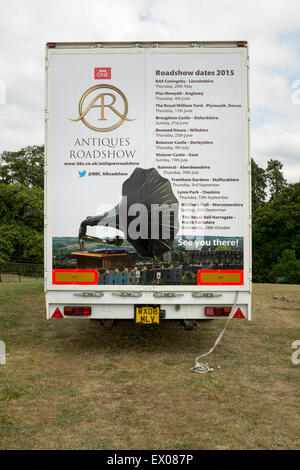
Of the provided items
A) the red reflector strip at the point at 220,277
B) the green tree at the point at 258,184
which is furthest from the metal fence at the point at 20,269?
the green tree at the point at 258,184

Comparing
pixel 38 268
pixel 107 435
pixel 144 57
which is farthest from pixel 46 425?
pixel 38 268

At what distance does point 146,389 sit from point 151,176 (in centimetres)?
256

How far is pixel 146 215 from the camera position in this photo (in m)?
4.83

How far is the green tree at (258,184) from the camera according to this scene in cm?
3944

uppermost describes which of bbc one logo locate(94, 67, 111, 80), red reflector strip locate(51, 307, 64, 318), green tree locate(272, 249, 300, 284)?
bbc one logo locate(94, 67, 111, 80)

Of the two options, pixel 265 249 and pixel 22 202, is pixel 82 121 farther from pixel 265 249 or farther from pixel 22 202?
pixel 265 249

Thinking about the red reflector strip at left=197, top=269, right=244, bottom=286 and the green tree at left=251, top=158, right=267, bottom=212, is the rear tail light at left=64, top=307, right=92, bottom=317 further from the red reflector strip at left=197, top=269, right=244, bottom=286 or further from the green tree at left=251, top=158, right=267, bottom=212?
the green tree at left=251, top=158, right=267, bottom=212

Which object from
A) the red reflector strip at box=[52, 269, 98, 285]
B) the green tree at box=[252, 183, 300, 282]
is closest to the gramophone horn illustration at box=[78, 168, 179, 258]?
the red reflector strip at box=[52, 269, 98, 285]

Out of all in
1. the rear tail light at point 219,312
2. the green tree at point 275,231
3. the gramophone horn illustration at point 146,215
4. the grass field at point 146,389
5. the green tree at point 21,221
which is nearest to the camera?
the grass field at point 146,389

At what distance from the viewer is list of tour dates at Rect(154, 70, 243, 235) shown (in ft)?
15.8

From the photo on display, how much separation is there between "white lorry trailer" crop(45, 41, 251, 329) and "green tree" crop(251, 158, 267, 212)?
118ft

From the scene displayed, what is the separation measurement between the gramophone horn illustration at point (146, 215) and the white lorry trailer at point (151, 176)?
0.01 meters

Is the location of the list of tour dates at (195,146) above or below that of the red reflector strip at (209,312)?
above

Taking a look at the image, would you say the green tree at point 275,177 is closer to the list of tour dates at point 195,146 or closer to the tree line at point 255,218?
the tree line at point 255,218
